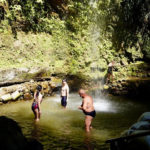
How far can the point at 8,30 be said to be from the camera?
15.0m

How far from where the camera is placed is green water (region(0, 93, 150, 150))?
245 inches

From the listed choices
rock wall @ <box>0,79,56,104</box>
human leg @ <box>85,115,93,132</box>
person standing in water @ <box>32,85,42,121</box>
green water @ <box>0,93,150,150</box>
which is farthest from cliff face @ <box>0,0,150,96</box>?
human leg @ <box>85,115,93,132</box>

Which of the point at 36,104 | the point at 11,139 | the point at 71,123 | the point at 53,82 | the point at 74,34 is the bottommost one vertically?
the point at 71,123

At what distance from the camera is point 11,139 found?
299 cm

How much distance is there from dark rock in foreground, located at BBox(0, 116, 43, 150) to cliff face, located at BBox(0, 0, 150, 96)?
1043 centimetres

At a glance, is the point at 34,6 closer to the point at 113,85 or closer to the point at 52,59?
the point at 52,59

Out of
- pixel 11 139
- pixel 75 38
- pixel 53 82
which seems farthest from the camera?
pixel 75 38

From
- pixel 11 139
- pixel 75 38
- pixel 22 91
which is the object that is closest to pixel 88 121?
pixel 11 139

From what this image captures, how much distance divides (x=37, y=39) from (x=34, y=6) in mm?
2876

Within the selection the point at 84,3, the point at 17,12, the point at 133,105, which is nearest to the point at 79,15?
the point at 84,3

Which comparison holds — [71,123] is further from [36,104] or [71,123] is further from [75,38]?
[75,38]

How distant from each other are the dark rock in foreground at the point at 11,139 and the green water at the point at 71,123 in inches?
109

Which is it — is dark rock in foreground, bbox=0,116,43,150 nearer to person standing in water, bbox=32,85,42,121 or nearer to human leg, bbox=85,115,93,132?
human leg, bbox=85,115,93,132

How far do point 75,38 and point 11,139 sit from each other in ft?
51.7
